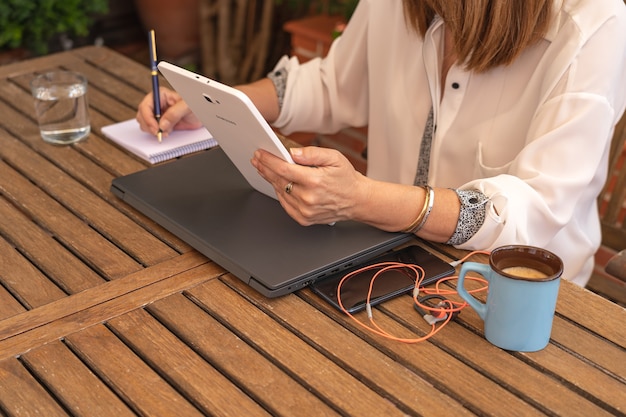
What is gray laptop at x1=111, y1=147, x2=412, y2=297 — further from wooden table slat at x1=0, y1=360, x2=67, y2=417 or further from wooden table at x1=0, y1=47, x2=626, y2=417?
wooden table slat at x1=0, y1=360, x2=67, y2=417

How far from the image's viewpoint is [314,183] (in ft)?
4.17

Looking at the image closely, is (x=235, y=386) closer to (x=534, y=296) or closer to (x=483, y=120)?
(x=534, y=296)

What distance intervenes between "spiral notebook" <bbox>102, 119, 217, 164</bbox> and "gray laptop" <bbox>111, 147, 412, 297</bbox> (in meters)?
0.08

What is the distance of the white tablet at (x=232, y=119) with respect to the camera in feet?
3.98

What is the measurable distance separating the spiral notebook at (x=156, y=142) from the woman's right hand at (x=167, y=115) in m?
0.02

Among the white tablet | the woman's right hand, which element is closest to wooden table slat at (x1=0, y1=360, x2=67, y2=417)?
the white tablet

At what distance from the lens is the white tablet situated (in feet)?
3.98

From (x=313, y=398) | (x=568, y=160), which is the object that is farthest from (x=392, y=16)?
(x=313, y=398)

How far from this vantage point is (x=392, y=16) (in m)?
1.78

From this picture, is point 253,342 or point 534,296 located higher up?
point 534,296

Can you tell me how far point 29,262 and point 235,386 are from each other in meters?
0.45

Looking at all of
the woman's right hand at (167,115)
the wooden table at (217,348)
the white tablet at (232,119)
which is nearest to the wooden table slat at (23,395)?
the wooden table at (217,348)

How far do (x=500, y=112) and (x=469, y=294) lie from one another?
54 cm

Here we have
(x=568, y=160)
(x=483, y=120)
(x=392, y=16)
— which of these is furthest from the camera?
(x=392, y=16)
